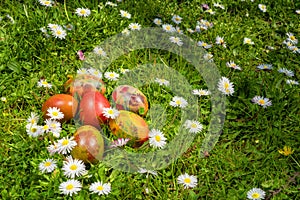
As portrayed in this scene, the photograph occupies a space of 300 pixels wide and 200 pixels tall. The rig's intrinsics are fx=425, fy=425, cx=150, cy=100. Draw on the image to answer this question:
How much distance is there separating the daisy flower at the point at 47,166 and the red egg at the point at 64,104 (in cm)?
30

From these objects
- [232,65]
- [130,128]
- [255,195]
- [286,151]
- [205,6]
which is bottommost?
[255,195]

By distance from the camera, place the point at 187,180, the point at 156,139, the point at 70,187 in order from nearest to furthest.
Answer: the point at 70,187 → the point at 187,180 → the point at 156,139

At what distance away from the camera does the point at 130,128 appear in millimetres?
2268

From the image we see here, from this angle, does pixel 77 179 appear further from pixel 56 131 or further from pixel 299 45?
pixel 299 45

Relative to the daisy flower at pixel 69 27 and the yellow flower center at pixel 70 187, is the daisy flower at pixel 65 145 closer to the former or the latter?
the yellow flower center at pixel 70 187

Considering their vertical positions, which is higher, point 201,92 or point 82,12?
point 82,12

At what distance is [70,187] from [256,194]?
37.6 inches

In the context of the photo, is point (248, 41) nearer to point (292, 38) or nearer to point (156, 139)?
point (292, 38)

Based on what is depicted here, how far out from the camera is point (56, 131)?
2.26 m

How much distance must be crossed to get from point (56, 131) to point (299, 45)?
2322mm

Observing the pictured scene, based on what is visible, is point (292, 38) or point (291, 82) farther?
point (292, 38)

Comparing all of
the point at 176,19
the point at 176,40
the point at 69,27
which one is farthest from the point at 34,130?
the point at 176,19

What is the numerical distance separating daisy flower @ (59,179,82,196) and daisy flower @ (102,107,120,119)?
0.41m

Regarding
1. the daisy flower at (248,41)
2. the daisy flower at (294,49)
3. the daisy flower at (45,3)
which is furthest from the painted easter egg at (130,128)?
the daisy flower at (294,49)
